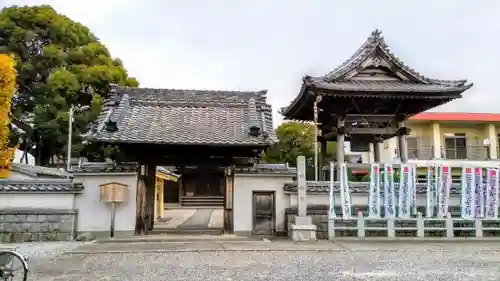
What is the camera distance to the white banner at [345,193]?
580 inches

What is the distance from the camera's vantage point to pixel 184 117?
17.0m

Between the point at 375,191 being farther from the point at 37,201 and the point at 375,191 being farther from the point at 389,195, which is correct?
the point at 37,201

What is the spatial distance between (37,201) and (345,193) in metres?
10.6

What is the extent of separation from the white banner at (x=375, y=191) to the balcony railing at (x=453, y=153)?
62.6 ft

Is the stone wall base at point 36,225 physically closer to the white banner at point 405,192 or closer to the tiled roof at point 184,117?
the tiled roof at point 184,117

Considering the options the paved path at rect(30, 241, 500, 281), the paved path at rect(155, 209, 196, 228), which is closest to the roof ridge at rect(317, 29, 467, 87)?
the paved path at rect(30, 241, 500, 281)

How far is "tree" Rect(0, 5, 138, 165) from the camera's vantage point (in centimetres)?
2669

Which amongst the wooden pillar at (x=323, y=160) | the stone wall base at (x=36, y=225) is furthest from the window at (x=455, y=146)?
the stone wall base at (x=36, y=225)

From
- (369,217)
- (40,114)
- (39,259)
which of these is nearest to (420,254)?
(369,217)

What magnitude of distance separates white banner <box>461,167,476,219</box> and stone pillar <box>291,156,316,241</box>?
18.3 ft

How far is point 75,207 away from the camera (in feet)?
49.0

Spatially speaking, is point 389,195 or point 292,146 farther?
point 292,146

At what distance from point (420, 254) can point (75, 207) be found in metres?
11.1

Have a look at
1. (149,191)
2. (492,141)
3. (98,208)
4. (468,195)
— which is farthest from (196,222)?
(492,141)
